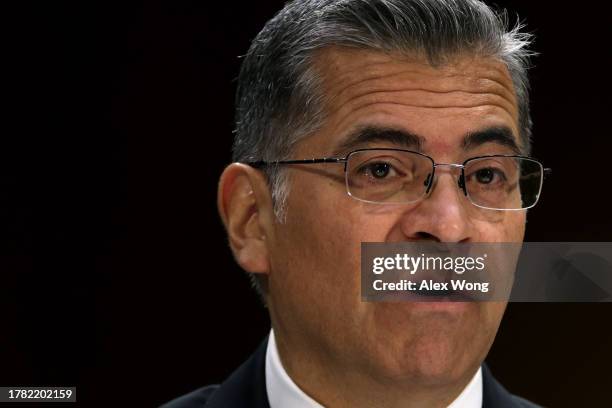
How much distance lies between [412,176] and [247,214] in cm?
50

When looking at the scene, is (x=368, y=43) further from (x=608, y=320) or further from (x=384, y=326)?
(x=608, y=320)

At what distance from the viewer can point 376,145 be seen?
2.48 m

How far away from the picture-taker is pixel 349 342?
248 cm

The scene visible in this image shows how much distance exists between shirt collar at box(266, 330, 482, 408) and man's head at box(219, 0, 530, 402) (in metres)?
0.06

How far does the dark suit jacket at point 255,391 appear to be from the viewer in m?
2.76

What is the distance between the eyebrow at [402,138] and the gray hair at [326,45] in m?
0.11

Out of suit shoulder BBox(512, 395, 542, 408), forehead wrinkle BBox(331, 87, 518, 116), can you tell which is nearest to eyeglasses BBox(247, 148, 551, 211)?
forehead wrinkle BBox(331, 87, 518, 116)

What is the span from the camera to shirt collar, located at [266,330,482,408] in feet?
8.66

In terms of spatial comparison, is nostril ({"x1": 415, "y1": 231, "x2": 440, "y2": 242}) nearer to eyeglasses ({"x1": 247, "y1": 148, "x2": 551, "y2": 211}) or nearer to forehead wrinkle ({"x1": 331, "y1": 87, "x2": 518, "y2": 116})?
eyeglasses ({"x1": 247, "y1": 148, "x2": 551, "y2": 211})

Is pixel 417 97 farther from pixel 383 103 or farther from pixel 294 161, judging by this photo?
pixel 294 161

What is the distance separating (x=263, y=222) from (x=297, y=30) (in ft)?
1.56

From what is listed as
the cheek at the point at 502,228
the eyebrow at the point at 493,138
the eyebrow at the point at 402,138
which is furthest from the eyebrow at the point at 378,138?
the cheek at the point at 502,228

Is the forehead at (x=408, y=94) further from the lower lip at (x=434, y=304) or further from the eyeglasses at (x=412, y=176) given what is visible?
the lower lip at (x=434, y=304)

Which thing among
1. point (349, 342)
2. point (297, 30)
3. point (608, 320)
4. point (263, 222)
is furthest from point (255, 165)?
point (608, 320)
